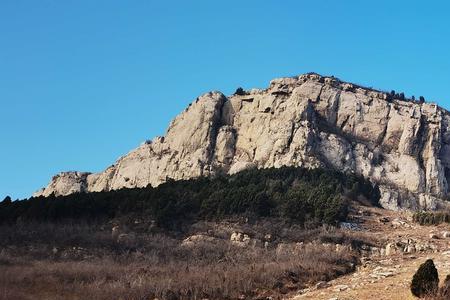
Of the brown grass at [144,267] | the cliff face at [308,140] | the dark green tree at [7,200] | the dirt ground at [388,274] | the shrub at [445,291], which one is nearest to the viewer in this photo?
the shrub at [445,291]

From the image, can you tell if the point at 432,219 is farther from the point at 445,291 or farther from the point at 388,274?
the point at 445,291

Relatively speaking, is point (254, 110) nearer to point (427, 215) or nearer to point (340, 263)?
point (427, 215)

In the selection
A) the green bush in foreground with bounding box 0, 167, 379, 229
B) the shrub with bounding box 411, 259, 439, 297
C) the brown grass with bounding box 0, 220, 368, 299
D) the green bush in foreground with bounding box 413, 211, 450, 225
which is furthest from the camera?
the green bush in foreground with bounding box 413, 211, 450, 225

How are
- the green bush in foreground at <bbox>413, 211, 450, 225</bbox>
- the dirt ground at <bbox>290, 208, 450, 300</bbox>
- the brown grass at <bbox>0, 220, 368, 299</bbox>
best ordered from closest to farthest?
the dirt ground at <bbox>290, 208, 450, 300</bbox>, the brown grass at <bbox>0, 220, 368, 299</bbox>, the green bush in foreground at <bbox>413, 211, 450, 225</bbox>

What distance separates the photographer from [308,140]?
83625mm

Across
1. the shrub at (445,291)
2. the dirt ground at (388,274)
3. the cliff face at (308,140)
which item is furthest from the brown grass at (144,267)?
the cliff face at (308,140)

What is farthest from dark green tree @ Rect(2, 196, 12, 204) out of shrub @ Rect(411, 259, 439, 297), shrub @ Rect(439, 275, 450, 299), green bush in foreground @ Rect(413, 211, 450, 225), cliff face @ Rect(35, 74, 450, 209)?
shrub @ Rect(439, 275, 450, 299)

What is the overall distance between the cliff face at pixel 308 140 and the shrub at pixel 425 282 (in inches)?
2037

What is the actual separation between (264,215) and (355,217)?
9.62 meters

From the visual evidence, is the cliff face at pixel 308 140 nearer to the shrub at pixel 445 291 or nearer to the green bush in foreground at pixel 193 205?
the green bush in foreground at pixel 193 205

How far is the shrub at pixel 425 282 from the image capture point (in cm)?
2569

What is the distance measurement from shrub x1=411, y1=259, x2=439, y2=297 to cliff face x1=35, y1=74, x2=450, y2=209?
5174 centimetres

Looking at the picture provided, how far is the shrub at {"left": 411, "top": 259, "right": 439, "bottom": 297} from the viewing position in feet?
84.3

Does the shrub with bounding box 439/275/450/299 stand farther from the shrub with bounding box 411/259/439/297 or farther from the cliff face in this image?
the cliff face
